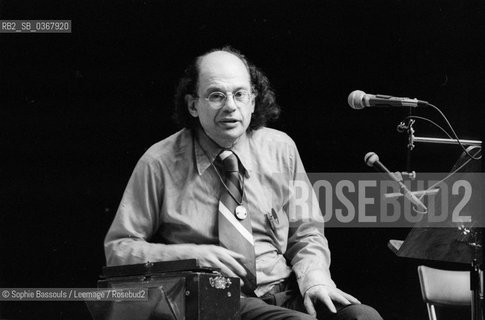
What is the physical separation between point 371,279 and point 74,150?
166cm

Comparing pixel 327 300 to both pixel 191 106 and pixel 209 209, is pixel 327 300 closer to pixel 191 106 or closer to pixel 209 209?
pixel 209 209

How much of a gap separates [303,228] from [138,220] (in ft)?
2.25

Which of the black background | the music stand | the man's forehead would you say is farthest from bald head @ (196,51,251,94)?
the music stand

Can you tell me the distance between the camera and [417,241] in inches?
101

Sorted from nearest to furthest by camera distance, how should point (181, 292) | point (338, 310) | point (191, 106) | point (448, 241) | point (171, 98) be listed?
1. point (181, 292)
2. point (448, 241)
3. point (338, 310)
4. point (191, 106)
5. point (171, 98)

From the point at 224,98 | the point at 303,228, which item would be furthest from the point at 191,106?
the point at 303,228

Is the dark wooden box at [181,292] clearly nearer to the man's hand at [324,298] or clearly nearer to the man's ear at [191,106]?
the man's hand at [324,298]

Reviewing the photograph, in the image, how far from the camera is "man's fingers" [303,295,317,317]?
277 cm

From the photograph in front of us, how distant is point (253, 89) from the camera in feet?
10.8

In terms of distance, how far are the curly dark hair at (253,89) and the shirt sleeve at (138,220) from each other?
0.30 meters

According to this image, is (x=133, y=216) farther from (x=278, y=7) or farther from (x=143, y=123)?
(x=278, y=7)

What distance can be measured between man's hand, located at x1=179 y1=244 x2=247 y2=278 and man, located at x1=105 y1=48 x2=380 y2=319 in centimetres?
1

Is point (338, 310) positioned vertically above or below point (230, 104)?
below

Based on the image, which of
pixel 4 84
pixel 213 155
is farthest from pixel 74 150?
pixel 213 155
